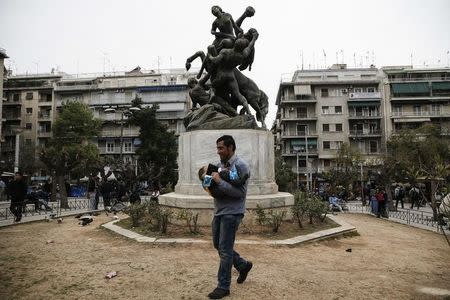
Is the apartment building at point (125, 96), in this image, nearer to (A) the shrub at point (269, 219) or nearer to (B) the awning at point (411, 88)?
(B) the awning at point (411, 88)

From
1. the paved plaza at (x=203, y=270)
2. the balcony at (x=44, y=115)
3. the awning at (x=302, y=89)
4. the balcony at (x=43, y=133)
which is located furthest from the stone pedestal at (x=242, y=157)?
the balcony at (x=44, y=115)

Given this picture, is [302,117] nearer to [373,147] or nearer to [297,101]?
[297,101]

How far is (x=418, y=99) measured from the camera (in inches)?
1978

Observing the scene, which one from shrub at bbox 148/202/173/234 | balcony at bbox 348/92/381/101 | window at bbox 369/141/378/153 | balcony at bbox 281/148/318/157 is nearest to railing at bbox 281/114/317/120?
balcony at bbox 281/148/318/157

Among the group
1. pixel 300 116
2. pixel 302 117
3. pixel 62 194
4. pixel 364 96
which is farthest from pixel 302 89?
pixel 62 194

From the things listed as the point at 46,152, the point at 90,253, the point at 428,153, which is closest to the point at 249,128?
the point at 90,253

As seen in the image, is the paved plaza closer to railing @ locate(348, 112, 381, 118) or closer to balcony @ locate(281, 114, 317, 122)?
balcony @ locate(281, 114, 317, 122)

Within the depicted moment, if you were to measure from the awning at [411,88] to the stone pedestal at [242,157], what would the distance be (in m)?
48.3

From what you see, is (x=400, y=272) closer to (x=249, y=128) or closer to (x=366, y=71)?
(x=249, y=128)

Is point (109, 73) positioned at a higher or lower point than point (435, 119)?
higher

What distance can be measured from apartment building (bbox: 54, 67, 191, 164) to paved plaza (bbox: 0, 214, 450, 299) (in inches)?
1882

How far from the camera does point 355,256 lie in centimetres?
637

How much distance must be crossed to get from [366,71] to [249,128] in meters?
50.2

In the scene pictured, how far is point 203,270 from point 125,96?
54.0 m
